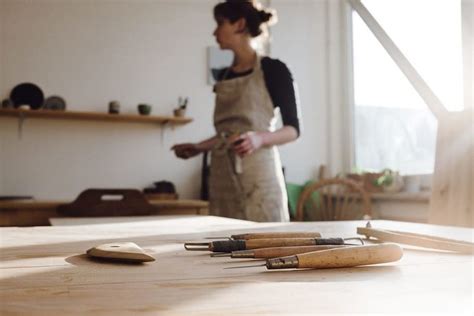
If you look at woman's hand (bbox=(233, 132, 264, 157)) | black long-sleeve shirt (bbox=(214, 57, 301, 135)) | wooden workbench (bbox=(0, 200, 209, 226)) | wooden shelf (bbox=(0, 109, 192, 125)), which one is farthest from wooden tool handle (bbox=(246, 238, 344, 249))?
wooden shelf (bbox=(0, 109, 192, 125))

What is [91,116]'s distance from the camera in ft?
11.4

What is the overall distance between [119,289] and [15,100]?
11.0ft

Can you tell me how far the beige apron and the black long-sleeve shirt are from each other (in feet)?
0.17

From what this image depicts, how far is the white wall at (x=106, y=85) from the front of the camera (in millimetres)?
3471

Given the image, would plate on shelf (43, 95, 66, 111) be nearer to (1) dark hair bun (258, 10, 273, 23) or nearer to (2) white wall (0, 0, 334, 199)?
(2) white wall (0, 0, 334, 199)

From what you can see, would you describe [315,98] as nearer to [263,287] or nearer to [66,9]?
[66,9]

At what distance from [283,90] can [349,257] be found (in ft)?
4.21

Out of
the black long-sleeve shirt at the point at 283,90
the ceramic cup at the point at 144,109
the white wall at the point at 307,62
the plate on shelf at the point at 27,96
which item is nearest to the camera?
the black long-sleeve shirt at the point at 283,90

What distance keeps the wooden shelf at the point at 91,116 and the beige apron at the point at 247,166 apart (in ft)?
5.47

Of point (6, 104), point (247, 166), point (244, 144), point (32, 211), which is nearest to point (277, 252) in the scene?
point (244, 144)

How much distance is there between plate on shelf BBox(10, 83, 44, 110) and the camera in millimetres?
3391

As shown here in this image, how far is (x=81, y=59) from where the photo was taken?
3602 mm

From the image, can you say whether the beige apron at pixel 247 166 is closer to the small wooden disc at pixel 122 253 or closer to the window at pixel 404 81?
the small wooden disc at pixel 122 253

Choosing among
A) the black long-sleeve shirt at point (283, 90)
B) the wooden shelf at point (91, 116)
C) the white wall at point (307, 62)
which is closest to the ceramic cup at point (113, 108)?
the wooden shelf at point (91, 116)
